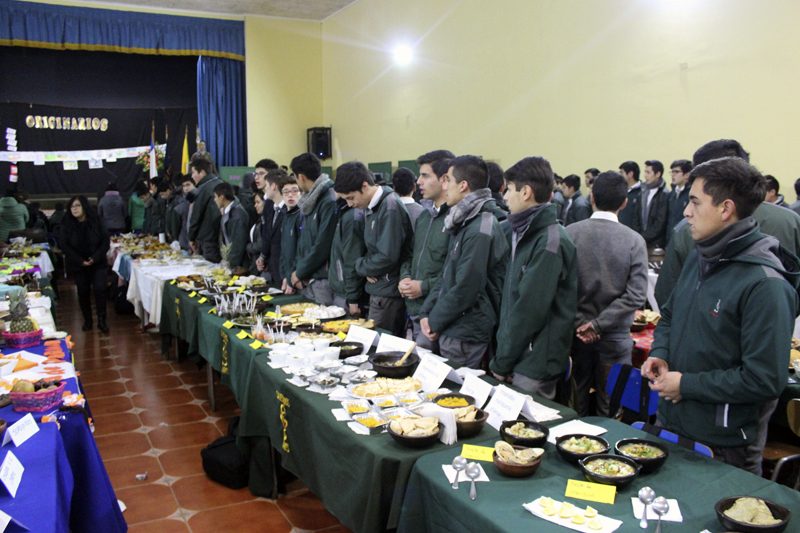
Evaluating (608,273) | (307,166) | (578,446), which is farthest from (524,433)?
(307,166)

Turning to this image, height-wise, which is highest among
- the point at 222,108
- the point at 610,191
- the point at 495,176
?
the point at 222,108

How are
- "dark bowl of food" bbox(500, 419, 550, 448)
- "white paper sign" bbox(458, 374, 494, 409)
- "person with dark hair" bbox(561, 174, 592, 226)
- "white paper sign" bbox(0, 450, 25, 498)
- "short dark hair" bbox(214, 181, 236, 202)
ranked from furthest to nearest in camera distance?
"person with dark hair" bbox(561, 174, 592, 226) < "short dark hair" bbox(214, 181, 236, 202) < "white paper sign" bbox(458, 374, 494, 409) < "dark bowl of food" bbox(500, 419, 550, 448) < "white paper sign" bbox(0, 450, 25, 498)

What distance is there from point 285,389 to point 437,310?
714mm

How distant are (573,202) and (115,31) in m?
7.93

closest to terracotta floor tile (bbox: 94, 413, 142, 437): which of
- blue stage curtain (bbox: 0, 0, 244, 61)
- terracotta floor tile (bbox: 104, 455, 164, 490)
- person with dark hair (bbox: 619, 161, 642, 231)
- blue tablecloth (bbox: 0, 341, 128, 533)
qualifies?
terracotta floor tile (bbox: 104, 455, 164, 490)

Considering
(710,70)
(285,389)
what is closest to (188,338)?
(285,389)

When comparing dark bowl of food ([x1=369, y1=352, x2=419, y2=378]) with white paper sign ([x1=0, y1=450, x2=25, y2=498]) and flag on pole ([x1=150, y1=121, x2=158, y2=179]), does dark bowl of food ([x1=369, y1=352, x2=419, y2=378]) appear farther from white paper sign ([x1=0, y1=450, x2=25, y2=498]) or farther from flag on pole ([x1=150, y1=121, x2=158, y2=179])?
flag on pole ([x1=150, y1=121, x2=158, y2=179])

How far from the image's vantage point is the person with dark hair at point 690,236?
8.14ft

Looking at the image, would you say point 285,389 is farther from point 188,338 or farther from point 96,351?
point 96,351

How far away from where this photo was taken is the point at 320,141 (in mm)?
11680

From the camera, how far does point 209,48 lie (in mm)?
11109

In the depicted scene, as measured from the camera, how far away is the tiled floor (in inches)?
107

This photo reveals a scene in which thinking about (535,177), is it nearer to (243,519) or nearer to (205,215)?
(243,519)

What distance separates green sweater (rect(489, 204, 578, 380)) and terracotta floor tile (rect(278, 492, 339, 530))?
1018mm
